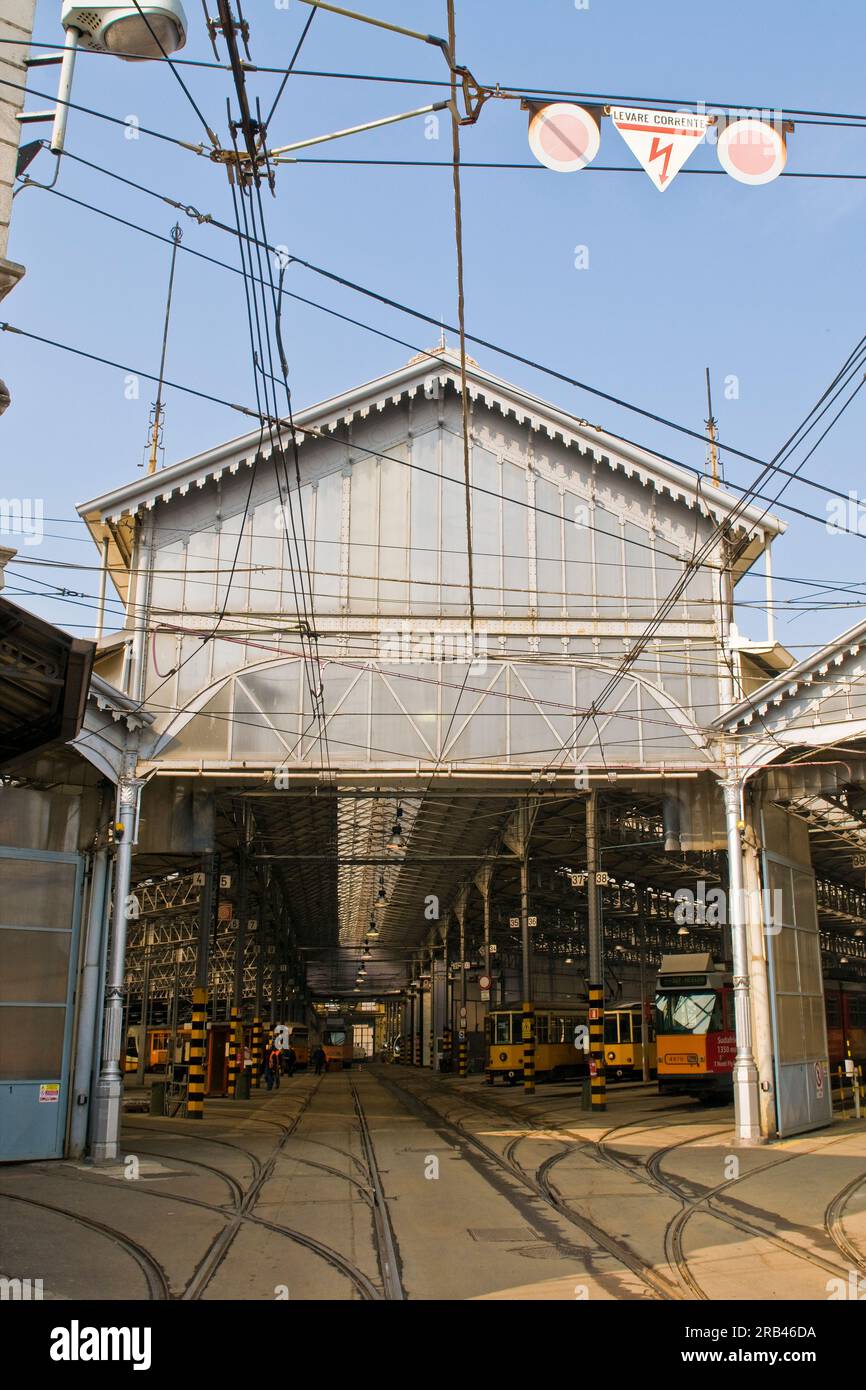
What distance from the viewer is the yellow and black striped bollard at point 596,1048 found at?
28.9 m

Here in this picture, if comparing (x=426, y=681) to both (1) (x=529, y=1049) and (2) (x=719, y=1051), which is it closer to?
(2) (x=719, y=1051)

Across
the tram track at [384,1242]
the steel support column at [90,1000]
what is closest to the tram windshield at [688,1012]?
the tram track at [384,1242]

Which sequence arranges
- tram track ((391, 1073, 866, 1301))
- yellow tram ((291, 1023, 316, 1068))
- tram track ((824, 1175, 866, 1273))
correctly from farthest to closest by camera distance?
yellow tram ((291, 1023, 316, 1068)), tram track ((824, 1175, 866, 1273)), tram track ((391, 1073, 866, 1301))

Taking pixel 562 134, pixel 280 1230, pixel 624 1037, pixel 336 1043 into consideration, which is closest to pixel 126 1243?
pixel 280 1230

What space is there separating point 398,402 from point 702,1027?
19077 mm

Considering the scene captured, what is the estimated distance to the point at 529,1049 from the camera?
38.5 meters

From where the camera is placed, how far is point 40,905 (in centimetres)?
1927

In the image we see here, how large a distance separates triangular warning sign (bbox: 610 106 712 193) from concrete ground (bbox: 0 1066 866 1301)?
26.1 feet

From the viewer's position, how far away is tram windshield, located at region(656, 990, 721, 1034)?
32812 mm

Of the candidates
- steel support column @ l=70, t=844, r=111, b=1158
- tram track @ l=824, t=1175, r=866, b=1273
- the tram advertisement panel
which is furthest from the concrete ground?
the tram advertisement panel

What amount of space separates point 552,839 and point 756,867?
19.8 m

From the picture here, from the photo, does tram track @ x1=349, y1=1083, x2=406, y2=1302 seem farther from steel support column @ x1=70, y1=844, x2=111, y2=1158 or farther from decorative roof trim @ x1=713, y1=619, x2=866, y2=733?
decorative roof trim @ x1=713, y1=619, x2=866, y2=733
